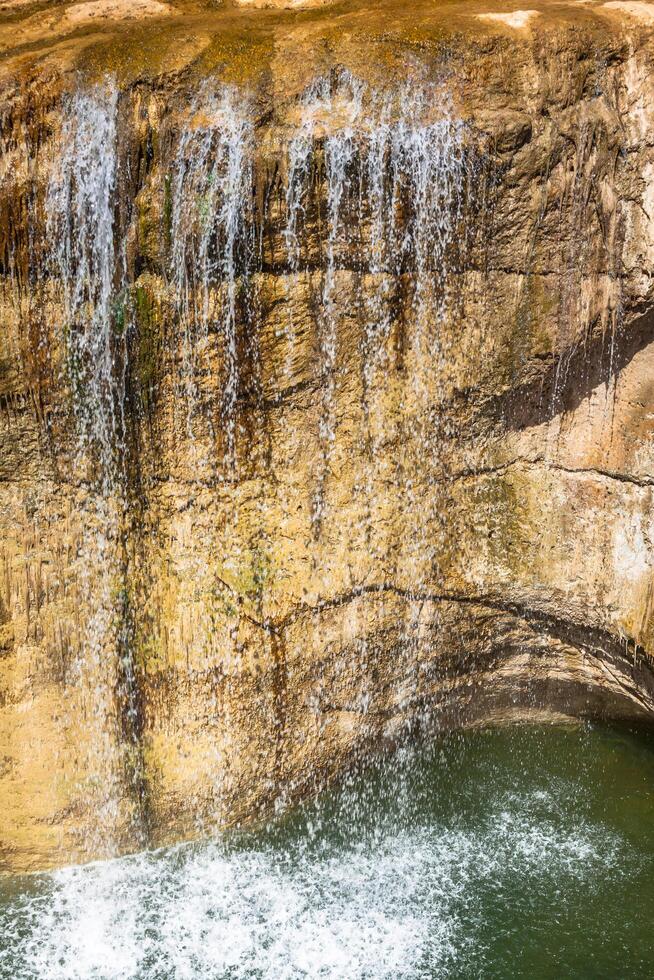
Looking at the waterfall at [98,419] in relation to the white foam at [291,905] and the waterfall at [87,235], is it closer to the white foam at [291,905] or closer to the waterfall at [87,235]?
the waterfall at [87,235]

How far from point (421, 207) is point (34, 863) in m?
4.72

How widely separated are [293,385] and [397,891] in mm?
3194

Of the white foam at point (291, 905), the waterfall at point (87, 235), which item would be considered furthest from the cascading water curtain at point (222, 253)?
the white foam at point (291, 905)

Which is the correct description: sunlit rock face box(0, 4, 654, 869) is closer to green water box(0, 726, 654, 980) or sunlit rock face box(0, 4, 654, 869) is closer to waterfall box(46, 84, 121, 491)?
waterfall box(46, 84, 121, 491)

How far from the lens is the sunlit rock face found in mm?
5301

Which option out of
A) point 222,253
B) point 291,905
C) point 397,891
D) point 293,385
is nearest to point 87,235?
point 222,253

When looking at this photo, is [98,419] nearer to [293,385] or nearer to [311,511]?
[293,385]

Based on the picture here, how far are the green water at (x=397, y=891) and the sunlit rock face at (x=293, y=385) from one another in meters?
0.32

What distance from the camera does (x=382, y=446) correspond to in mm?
5918

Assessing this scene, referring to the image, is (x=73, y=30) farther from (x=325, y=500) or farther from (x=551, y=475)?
(x=551, y=475)

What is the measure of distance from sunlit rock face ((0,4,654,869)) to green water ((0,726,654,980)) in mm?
321

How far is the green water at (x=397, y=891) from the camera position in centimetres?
Result: 549

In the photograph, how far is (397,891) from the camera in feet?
19.5

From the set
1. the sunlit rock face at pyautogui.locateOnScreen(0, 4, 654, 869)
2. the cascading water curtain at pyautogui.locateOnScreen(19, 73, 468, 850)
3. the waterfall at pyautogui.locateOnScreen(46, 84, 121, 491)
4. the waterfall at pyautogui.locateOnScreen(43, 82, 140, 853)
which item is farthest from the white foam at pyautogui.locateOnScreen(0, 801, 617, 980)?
the waterfall at pyautogui.locateOnScreen(46, 84, 121, 491)
